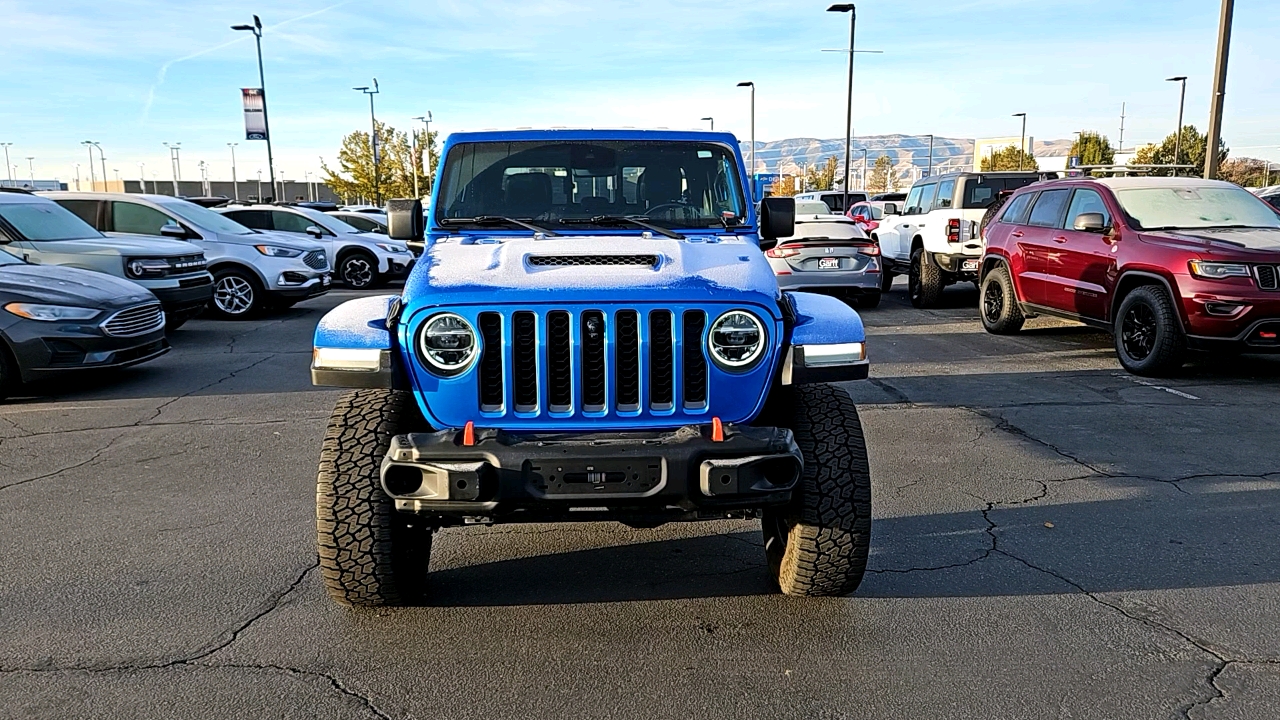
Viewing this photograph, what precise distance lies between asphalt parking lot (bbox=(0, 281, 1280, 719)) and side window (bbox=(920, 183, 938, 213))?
350 inches

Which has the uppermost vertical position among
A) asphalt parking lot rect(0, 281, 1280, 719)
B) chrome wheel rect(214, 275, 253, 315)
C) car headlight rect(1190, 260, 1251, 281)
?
car headlight rect(1190, 260, 1251, 281)

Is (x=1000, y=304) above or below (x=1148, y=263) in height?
below

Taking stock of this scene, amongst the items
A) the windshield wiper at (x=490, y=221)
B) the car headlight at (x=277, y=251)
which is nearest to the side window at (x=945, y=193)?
the car headlight at (x=277, y=251)

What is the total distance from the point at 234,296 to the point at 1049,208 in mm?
10401

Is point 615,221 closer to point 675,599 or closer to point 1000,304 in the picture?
point 675,599

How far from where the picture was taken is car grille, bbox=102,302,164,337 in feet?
26.3

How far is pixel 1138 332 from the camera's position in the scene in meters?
8.81

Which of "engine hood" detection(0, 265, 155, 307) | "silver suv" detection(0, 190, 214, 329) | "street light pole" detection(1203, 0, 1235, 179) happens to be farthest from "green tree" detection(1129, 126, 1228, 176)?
"engine hood" detection(0, 265, 155, 307)

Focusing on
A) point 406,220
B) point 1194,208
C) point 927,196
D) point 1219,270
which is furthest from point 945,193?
point 406,220

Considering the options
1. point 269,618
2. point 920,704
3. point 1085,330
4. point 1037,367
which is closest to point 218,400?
point 269,618

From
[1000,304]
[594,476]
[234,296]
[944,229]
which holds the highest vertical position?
[944,229]

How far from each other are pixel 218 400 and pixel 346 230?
10637mm

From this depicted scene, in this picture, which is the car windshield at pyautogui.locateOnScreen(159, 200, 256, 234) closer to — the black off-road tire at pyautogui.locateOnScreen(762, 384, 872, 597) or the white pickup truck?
the white pickup truck

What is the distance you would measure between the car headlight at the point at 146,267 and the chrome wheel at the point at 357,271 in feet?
22.0
